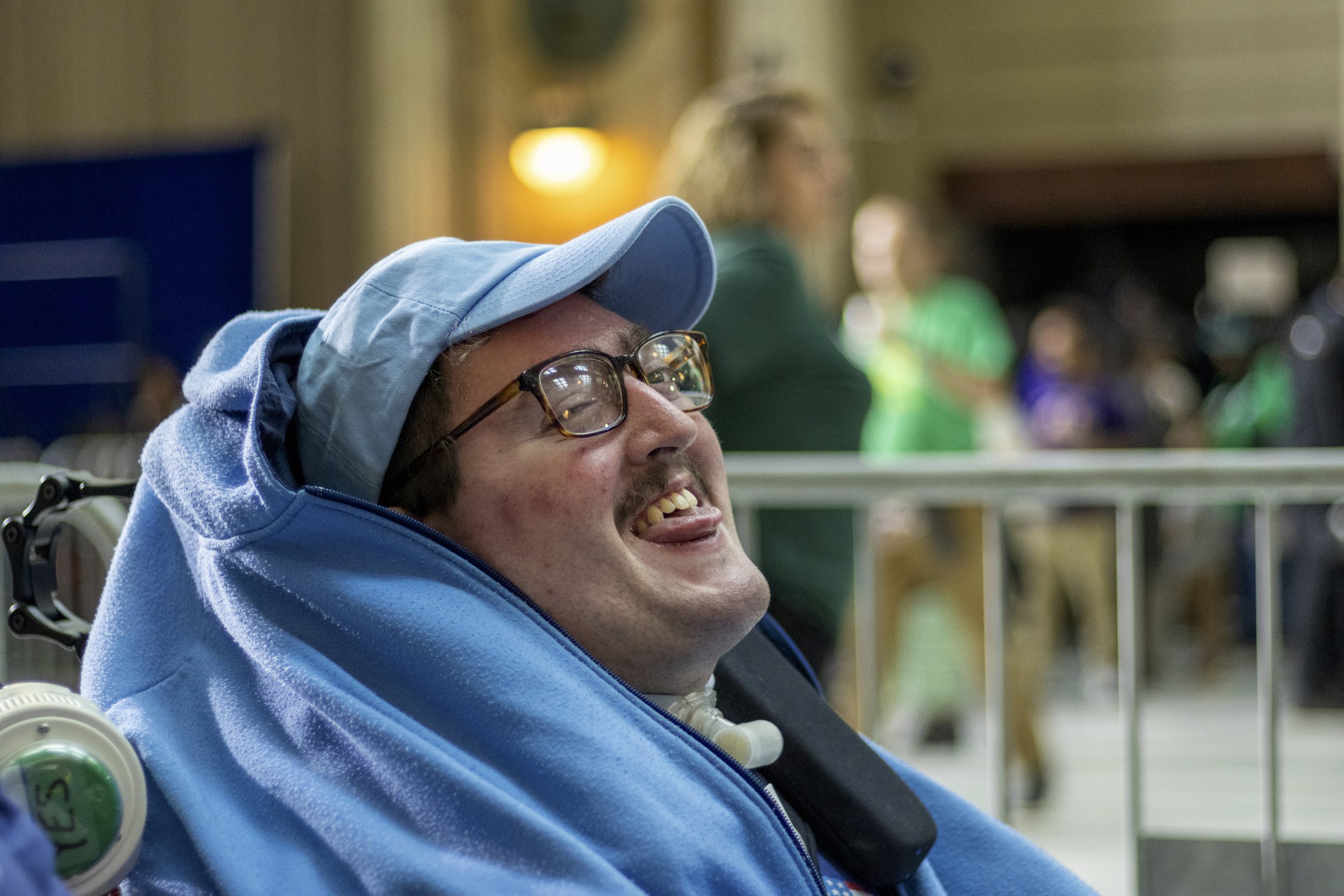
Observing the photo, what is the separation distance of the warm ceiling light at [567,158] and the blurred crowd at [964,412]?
62 cm

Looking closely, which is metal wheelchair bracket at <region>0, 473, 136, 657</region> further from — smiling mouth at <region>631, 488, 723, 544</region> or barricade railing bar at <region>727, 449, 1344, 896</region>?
barricade railing bar at <region>727, 449, 1344, 896</region>

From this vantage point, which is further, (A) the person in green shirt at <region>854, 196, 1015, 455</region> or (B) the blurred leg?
(A) the person in green shirt at <region>854, 196, 1015, 455</region>

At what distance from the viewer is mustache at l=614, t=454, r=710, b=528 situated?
1.27 m

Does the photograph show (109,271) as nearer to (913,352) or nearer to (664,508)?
(913,352)

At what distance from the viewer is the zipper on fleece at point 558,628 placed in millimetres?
1137

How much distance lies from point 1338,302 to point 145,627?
4.76 m

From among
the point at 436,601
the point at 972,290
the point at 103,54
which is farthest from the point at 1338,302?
the point at 103,54

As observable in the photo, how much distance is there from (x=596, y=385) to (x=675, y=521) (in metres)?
0.14

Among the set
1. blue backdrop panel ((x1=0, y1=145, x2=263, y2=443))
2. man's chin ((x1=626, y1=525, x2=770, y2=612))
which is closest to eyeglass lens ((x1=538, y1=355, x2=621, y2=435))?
man's chin ((x1=626, y1=525, x2=770, y2=612))

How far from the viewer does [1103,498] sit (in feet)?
7.36

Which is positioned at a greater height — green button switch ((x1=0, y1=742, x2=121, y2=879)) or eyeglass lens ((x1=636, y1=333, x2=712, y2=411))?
eyeglass lens ((x1=636, y1=333, x2=712, y2=411))

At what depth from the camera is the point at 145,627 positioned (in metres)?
1.17

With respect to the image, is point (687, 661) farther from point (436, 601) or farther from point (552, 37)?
point (552, 37)

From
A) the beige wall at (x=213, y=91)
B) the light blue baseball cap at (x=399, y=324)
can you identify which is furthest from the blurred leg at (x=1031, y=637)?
the beige wall at (x=213, y=91)
